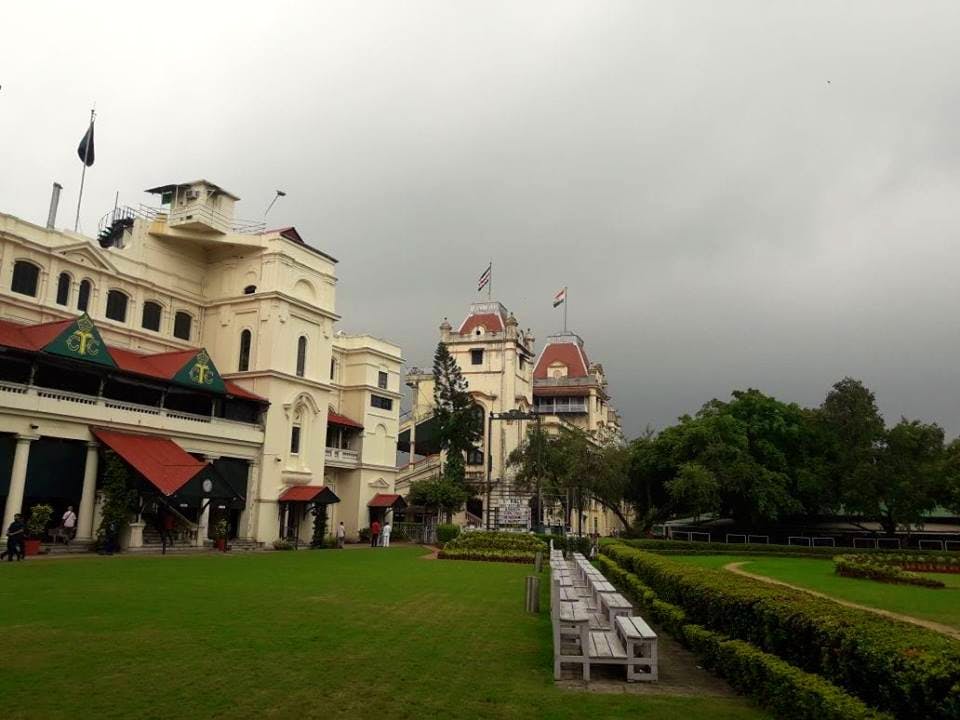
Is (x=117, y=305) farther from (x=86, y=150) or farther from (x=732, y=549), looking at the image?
(x=732, y=549)

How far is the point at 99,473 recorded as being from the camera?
1257 inches

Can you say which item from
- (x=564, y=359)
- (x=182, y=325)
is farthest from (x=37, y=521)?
(x=564, y=359)

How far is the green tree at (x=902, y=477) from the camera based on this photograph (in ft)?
151

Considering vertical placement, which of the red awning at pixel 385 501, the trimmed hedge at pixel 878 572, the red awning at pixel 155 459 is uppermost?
the red awning at pixel 155 459

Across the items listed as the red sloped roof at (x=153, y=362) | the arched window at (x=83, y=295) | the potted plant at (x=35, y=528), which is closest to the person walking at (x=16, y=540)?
the potted plant at (x=35, y=528)

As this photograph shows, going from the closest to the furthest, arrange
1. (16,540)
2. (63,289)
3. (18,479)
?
(16,540) → (18,479) → (63,289)

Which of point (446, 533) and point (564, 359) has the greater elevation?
point (564, 359)

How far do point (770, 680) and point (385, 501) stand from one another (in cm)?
4375

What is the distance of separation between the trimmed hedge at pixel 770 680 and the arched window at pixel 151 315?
115 feet

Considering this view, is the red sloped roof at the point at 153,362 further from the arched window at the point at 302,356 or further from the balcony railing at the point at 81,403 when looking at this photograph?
the arched window at the point at 302,356

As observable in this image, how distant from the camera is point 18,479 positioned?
2859cm

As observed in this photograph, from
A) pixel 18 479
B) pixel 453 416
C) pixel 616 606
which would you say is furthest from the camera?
pixel 453 416

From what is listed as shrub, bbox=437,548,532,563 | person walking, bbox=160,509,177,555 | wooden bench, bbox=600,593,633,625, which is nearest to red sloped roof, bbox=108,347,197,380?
person walking, bbox=160,509,177,555

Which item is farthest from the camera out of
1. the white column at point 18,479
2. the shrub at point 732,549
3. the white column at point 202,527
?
the shrub at point 732,549
